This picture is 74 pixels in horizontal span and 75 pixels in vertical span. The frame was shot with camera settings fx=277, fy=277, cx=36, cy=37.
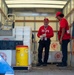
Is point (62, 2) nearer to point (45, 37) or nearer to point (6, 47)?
point (45, 37)

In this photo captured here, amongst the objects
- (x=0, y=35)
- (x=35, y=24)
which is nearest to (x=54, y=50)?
(x=35, y=24)

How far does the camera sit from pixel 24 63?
6598 millimetres

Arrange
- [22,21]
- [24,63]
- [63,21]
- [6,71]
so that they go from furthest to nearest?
1. [22,21]
2. [63,21]
3. [24,63]
4. [6,71]

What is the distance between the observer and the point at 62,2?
11828 mm

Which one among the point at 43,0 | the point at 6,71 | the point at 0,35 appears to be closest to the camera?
the point at 6,71

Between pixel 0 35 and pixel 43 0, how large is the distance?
16.1 ft

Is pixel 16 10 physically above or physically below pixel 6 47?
above

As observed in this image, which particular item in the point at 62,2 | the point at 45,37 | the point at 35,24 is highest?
the point at 62,2

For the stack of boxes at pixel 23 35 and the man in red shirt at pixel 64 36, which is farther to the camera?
the man in red shirt at pixel 64 36

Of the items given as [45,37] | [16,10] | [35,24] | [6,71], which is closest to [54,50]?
[35,24]

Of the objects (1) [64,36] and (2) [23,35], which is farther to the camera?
(1) [64,36]

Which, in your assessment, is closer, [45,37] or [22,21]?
[45,37]

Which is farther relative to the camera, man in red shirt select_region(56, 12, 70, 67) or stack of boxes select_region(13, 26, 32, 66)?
man in red shirt select_region(56, 12, 70, 67)

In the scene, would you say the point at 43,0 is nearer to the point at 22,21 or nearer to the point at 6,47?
the point at 22,21
